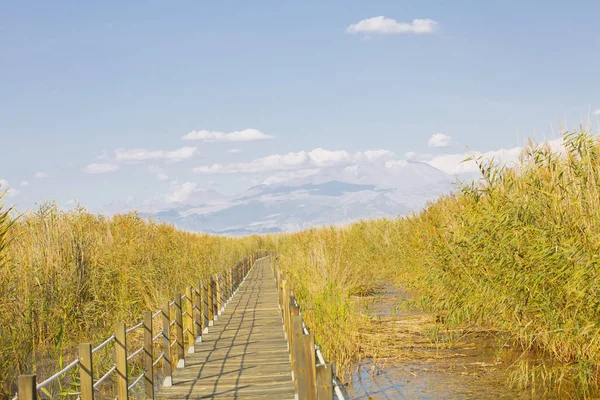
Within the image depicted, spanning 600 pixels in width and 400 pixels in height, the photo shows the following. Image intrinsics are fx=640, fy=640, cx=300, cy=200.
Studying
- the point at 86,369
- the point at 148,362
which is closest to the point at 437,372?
the point at 148,362

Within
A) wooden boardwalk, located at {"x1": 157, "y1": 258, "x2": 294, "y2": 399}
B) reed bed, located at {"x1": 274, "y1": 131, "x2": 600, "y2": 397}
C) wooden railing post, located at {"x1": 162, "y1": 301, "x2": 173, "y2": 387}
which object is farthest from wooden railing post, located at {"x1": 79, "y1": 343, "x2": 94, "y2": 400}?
reed bed, located at {"x1": 274, "y1": 131, "x2": 600, "y2": 397}

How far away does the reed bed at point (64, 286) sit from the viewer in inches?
352

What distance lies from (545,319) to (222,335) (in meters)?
6.33

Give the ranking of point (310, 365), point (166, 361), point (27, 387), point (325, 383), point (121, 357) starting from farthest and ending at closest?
point (166, 361)
point (121, 357)
point (310, 365)
point (325, 383)
point (27, 387)

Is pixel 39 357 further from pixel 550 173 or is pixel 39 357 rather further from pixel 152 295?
pixel 550 173

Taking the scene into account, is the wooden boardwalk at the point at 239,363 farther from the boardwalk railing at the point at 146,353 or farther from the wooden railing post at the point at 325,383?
the wooden railing post at the point at 325,383

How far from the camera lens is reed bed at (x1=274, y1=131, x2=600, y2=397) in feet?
26.7

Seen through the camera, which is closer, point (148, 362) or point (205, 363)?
point (148, 362)

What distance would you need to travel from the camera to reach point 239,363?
32.1ft

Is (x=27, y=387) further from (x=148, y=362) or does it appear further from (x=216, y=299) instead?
(x=216, y=299)

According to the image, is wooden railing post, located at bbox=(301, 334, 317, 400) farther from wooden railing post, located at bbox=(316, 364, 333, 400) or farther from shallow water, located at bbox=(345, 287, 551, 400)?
shallow water, located at bbox=(345, 287, 551, 400)

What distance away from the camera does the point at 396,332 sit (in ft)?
41.2

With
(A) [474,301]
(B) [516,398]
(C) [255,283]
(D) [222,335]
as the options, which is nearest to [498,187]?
(A) [474,301]

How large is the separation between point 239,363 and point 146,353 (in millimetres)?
2242
